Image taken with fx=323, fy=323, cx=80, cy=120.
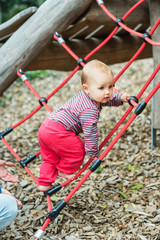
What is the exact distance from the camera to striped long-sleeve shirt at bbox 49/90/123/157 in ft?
6.19

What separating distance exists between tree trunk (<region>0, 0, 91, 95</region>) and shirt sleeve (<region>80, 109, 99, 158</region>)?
0.84 metres

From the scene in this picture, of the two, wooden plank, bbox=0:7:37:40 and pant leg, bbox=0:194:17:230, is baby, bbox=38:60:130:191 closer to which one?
pant leg, bbox=0:194:17:230

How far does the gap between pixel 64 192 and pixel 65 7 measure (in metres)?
1.48

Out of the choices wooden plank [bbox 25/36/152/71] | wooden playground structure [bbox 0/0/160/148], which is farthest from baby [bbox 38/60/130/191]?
wooden plank [bbox 25/36/152/71]

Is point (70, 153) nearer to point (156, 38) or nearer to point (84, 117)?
point (84, 117)

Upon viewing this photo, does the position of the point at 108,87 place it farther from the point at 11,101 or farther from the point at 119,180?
the point at 11,101

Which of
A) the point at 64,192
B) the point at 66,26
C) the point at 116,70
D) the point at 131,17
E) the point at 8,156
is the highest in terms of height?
the point at 66,26

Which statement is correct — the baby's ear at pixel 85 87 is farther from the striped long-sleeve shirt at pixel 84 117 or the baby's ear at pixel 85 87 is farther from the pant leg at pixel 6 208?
the pant leg at pixel 6 208

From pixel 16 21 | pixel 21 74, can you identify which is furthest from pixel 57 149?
pixel 16 21

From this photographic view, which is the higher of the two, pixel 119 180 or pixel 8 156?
pixel 8 156

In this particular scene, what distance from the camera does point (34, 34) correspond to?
2.47 metres

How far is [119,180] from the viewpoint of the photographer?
2.81 metres

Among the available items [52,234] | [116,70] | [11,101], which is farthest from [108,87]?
[116,70]

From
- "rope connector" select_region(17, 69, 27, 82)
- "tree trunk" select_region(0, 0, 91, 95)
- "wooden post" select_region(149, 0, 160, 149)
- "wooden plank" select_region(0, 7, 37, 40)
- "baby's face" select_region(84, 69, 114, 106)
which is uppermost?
"wooden plank" select_region(0, 7, 37, 40)
